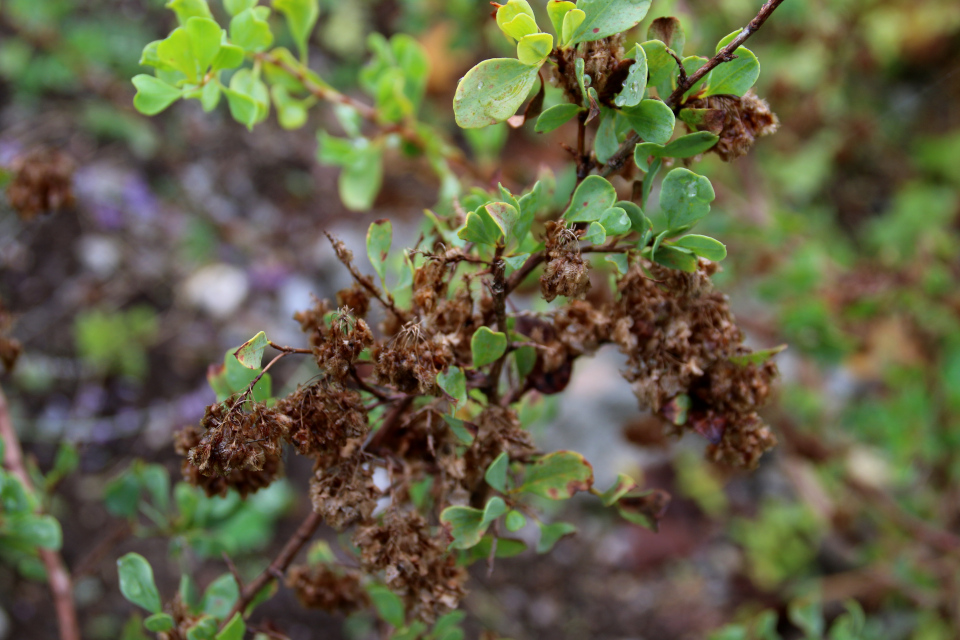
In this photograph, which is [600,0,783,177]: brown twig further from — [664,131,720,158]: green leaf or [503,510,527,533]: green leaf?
[503,510,527,533]: green leaf

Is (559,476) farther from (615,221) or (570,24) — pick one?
(570,24)

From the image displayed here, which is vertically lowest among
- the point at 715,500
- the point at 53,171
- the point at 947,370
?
the point at 53,171

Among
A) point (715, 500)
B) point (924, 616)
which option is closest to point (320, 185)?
point (715, 500)

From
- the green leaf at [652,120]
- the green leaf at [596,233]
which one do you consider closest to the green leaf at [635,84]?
the green leaf at [652,120]

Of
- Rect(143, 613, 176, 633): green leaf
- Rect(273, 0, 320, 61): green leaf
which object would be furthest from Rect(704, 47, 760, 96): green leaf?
Rect(143, 613, 176, 633): green leaf

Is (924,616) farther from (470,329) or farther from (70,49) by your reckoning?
(70,49)

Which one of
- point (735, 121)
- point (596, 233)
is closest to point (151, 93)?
point (596, 233)
